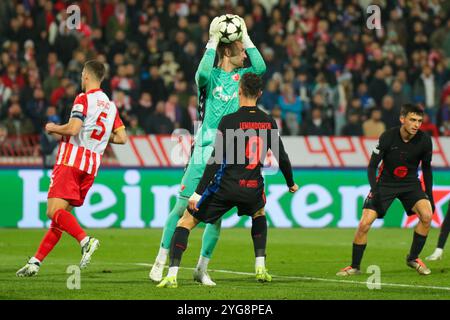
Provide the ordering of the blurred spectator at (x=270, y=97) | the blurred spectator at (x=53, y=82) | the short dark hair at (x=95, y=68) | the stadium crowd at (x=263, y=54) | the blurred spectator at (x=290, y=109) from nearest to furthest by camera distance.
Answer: the short dark hair at (x=95, y=68) → the stadium crowd at (x=263, y=54) → the blurred spectator at (x=290, y=109) → the blurred spectator at (x=53, y=82) → the blurred spectator at (x=270, y=97)

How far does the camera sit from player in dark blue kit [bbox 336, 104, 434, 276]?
458 inches

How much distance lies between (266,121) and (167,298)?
196 cm

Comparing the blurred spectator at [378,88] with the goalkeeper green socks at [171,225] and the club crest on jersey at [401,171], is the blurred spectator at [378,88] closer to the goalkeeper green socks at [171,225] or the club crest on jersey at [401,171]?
the club crest on jersey at [401,171]

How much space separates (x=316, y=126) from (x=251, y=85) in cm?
1154

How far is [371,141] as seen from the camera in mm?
20047

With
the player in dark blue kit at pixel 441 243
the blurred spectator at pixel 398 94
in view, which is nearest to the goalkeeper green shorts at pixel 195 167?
the player in dark blue kit at pixel 441 243

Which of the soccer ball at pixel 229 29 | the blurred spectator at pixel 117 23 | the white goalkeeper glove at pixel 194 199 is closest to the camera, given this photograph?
the white goalkeeper glove at pixel 194 199

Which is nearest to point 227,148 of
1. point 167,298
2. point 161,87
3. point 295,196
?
point 167,298

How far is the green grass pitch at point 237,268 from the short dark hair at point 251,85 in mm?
1810

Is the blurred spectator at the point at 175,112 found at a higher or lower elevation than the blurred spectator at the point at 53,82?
lower

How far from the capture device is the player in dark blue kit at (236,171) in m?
9.48

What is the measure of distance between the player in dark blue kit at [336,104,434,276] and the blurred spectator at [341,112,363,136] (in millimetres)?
9260

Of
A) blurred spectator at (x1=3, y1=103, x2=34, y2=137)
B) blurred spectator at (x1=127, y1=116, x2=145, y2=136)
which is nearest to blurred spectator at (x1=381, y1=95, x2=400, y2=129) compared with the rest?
blurred spectator at (x1=127, y1=116, x2=145, y2=136)

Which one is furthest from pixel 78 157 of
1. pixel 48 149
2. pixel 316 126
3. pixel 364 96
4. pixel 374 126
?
pixel 364 96
